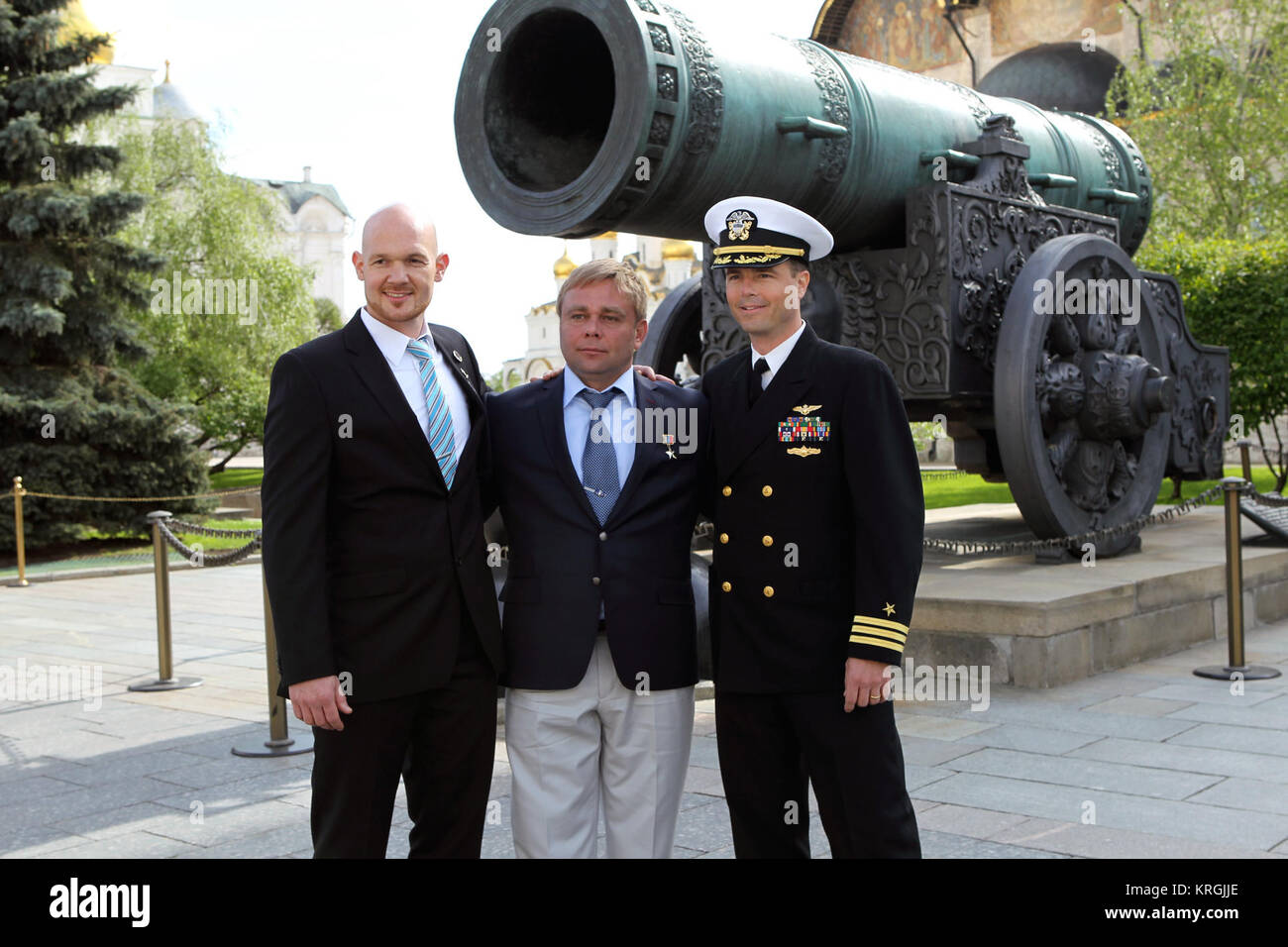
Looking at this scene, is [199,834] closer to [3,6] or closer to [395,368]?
[395,368]

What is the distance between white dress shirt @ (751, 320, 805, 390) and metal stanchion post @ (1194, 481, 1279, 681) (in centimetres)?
367

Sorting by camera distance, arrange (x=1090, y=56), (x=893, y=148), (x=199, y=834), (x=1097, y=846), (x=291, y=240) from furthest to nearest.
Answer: (x=291, y=240) → (x=1090, y=56) → (x=893, y=148) → (x=199, y=834) → (x=1097, y=846)

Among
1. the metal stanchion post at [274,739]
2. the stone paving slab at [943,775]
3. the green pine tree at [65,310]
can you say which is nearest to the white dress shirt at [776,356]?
the stone paving slab at [943,775]

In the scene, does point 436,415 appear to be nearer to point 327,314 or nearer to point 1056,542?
point 1056,542

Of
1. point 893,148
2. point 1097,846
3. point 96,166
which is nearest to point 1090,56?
point 96,166

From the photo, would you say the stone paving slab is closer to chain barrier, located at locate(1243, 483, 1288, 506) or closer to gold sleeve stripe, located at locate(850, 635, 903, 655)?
chain barrier, located at locate(1243, 483, 1288, 506)

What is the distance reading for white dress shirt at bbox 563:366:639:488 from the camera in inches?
102

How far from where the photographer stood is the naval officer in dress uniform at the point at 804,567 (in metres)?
2.44

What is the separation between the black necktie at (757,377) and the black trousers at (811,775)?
1.94 feet

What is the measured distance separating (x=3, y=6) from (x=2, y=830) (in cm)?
1397

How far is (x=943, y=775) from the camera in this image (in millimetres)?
4082

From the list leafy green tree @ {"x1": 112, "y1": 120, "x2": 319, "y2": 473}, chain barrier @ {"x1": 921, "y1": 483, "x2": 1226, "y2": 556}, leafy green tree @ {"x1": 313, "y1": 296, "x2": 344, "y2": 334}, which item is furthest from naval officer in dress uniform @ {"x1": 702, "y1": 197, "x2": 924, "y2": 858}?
leafy green tree @ {"x1": 313, "y1": 296, "x2": 344, "y2": 334}

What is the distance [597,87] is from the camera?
4770 millimetres

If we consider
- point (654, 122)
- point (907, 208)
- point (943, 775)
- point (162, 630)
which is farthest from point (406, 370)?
point (162, 630)
